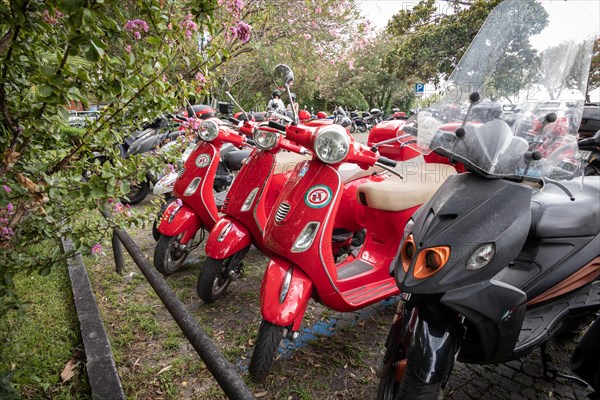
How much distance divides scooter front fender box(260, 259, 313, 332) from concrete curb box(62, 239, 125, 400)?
2.55ft

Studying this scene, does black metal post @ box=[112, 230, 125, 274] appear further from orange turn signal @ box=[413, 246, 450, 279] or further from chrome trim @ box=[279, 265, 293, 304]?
orange turn signal @ box=[413, 246, 450, 279]

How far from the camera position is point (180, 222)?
3.14m

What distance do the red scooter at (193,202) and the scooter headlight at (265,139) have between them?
0.50m

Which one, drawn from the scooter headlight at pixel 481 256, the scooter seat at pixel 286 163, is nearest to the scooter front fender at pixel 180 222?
the scooter seat at pixel 286 163

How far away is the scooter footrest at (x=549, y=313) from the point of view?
5.67ft

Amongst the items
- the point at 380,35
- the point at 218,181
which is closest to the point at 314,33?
the point at 218,181

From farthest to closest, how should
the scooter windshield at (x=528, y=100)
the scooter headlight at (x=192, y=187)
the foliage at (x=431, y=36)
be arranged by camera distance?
the foliage at (x=431, y=36)
the scooter headlight at (x=192, y=187)
the scooter windshield at (x=528, y=100)

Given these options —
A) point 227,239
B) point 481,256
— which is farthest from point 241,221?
point 481,256

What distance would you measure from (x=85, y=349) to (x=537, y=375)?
2.60m

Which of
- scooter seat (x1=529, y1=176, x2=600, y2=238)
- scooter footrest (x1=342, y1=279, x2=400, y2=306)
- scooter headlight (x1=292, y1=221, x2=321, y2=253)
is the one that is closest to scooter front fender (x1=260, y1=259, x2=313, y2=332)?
scooter headlight (x1=292, y1=221, x2=321, y2=253)

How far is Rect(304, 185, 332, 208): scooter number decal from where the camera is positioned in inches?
87.9

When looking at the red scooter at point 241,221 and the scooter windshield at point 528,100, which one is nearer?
the scooter windshield at point 528,100

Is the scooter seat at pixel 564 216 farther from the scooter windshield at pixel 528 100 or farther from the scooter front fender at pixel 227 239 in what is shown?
the scooter front fender at pixel 227 239

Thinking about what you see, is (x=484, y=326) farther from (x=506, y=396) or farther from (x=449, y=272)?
(x=506, y=396)
